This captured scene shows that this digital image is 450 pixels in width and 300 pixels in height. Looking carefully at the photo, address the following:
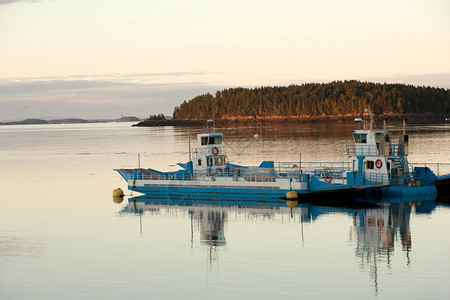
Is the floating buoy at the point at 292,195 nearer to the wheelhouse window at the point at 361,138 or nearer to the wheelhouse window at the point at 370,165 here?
the wheelhouse window at the point at 370,165

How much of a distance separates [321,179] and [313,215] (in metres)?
10.9

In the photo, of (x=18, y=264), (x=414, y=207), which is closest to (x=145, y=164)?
(x=414, y=207)

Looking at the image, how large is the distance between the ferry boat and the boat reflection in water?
1.44 metres

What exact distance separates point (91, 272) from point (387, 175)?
30878 mm

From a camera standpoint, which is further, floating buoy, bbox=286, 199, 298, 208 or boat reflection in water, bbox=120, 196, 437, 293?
floating buoy, bbox=286, 199, 298, 208

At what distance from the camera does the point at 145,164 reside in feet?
333

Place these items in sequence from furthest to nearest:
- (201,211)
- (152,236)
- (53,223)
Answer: (201,211)
(53,223)
(152,236)

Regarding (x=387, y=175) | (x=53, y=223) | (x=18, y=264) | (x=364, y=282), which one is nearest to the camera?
(x=364, y=282)

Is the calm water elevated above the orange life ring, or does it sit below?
below

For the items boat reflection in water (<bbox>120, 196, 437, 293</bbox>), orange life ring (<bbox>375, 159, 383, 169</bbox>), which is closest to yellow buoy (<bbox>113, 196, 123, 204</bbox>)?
boat reflection in water (<bbox>120, 196, 437, 293</bbox>)

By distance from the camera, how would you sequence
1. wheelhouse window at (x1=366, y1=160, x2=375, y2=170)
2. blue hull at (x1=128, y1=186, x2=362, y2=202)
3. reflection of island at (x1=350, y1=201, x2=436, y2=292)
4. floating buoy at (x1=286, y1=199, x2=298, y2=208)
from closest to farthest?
reflection of island at (x1=350, y1=201, x2=436, y2=292) → floating buoy at (x1=286, y1=199, x2=298, y2=208) → blue hull at (x1=128, y1=186, x2=362, y2=202) → wheelhouse window at (x1=366, y1=160, x2=375, y2=170)

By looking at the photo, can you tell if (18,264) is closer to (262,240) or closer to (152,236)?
(152,236)

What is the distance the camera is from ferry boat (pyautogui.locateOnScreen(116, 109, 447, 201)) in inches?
2092

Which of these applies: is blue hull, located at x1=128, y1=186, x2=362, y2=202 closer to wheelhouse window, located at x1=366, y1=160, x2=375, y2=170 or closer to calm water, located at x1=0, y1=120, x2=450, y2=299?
wheelhouse window, located at x1=366, y1=160, x2=375, y2=170
